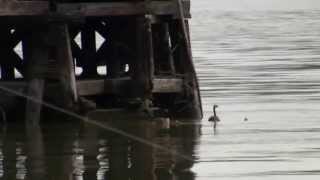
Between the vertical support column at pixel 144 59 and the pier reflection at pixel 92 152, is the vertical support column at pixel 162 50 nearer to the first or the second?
the vertical support column at pixel 144 59

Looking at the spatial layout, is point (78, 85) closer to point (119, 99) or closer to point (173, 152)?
point (119, 99)

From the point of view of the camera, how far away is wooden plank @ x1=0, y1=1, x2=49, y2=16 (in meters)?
15.9

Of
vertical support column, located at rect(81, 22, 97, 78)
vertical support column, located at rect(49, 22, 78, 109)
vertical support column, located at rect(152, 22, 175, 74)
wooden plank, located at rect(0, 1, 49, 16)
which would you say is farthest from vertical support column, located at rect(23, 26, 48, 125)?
vertical support column, located at rect(81, 22, 97, 78)

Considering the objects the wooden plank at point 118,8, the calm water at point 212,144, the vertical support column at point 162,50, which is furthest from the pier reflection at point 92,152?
the wooden plank at point 118,8

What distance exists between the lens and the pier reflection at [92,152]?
42.3 feet

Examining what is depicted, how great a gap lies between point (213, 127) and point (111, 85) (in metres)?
1.56

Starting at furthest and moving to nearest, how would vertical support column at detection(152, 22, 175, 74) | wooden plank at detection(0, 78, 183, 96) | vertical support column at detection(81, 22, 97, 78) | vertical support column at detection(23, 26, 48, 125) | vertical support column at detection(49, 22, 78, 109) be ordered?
1. vertical support column at detection(81, 22, 97, 78)
2. vertical support column at detection(152, 22, 175, 74)
3. wooden plank at detection(0, 78, 183, 96)
4. vertical support column at detection(23, 26, 48, 125)
5. vertical support column at detection(49, 22, 78, 109)

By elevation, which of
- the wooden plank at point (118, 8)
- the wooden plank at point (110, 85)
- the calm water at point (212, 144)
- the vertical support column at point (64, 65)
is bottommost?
the calm water at point (212, 144)

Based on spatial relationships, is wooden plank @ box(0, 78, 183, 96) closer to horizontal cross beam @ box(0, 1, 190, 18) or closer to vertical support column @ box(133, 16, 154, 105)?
vertical support column @ box(133, 16, 154, 105)

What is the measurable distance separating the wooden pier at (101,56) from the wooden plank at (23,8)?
0.04ft

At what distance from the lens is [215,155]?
14.2 metres

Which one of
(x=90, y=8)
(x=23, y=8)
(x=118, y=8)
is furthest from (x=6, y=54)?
(x=23, y=8)

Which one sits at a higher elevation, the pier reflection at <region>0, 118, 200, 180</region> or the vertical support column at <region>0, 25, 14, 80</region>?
the vertical support column at <region>0, 25, 14, 80</region>

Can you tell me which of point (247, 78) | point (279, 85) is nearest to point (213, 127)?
point (279, 85)
